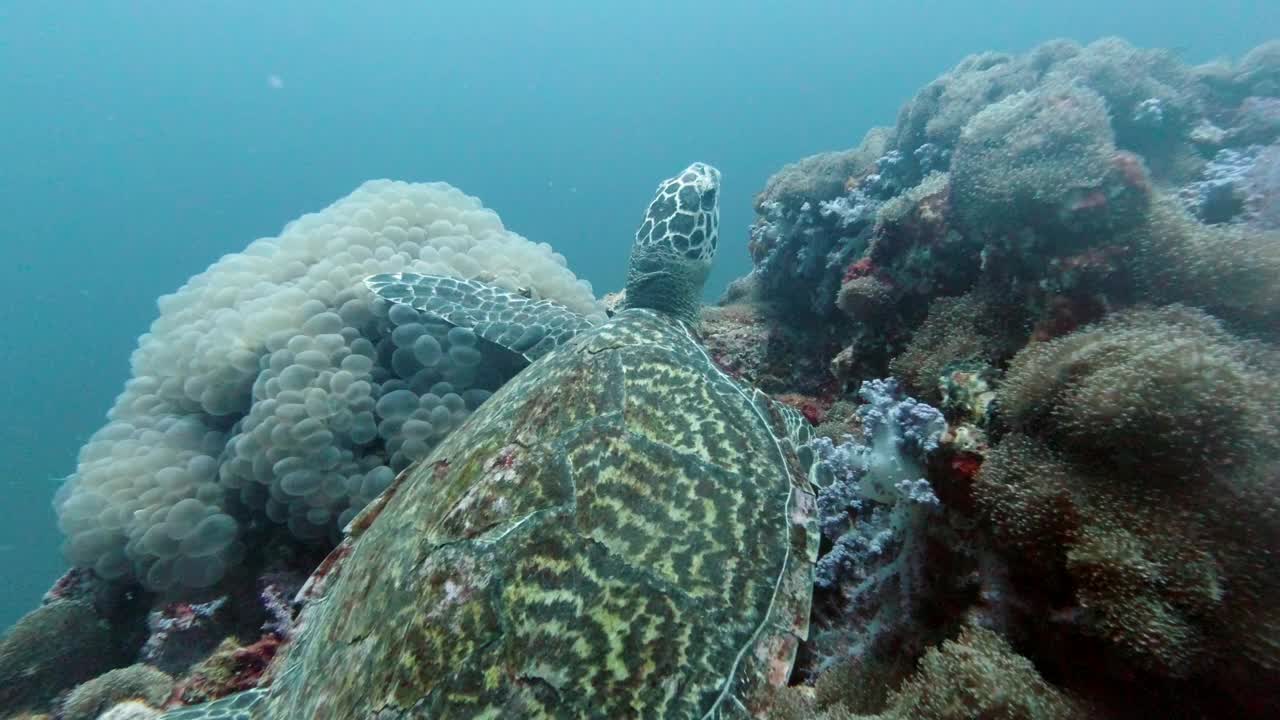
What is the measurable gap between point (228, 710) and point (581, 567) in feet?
4.92

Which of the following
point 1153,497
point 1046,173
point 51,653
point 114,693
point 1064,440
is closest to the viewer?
point 1153,497

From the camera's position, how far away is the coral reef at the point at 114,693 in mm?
3367

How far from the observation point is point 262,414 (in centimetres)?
393

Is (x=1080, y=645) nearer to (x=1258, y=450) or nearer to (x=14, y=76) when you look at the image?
(x=1258, y=450)

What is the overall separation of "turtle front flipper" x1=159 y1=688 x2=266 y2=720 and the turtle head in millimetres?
3247

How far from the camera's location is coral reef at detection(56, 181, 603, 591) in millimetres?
3861

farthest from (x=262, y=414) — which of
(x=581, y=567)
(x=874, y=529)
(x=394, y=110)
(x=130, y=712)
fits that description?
(x=394, y=110)

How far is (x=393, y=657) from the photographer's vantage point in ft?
5.80

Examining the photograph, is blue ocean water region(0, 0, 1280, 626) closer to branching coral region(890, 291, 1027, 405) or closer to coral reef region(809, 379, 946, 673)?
branching coral region(890, 291, 1027, 405)

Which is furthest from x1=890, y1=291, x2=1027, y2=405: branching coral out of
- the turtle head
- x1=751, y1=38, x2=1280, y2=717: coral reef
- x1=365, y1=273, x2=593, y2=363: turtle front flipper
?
x1=365, y1=273, x2=593, y2=363: turtle front flipper

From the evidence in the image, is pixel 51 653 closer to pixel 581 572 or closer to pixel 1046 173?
pixel 581 572

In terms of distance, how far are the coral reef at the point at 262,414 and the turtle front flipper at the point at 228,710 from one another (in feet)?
5.25

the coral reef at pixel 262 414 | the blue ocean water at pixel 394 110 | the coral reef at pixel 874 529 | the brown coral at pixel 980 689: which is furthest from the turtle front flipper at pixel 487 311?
the blue ocean water at pixel 394 110

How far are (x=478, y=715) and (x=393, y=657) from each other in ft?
1.14
